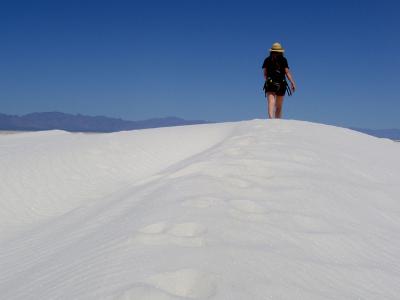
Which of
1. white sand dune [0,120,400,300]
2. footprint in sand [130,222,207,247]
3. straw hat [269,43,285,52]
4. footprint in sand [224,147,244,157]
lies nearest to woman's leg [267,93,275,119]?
straw hat [269,43,285,52]

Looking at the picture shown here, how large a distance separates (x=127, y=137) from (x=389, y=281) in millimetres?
5006

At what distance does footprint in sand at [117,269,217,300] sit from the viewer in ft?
4.30

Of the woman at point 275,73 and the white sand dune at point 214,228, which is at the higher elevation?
the woman at point 275,73

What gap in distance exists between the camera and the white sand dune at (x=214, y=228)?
4.88 feet

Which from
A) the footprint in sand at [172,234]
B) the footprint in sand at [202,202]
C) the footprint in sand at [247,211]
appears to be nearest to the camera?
the footprint in sand at [172,234]

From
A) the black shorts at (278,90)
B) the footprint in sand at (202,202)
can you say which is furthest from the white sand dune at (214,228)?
the black shorts at (278,90)

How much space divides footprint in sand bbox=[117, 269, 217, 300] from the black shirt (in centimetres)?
628

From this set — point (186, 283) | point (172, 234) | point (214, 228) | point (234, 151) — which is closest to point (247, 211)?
point (214, 228)

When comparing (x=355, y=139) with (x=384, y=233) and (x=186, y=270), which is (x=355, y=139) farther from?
(x=186, y=270)

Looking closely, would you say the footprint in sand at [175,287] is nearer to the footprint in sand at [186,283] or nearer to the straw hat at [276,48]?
the footprint in sand at [186,283]

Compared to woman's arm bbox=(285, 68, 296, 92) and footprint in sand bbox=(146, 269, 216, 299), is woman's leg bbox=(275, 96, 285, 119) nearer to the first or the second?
woman's arm bbox=(285, 68, 296, 92)

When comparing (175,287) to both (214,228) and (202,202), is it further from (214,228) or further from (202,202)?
(202,202)

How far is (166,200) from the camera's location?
8.18ft

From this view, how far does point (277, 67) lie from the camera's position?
289 inches
